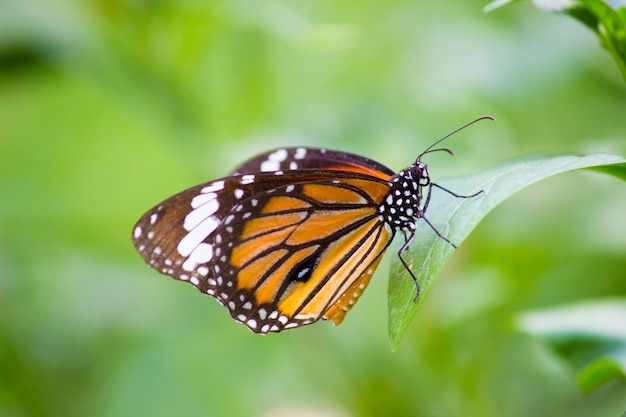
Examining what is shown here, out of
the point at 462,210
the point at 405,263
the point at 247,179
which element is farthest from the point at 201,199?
the point at 462,210

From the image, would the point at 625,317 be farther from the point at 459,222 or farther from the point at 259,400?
the point at 259,400

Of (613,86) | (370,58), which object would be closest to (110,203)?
(370,58)

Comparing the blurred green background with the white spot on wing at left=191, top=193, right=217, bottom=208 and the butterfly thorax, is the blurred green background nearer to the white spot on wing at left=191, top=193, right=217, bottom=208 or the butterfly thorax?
the butterfly thorax

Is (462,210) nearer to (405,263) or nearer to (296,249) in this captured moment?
(405,263)

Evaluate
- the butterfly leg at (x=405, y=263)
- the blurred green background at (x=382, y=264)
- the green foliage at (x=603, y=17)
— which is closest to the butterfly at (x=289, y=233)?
the butterfly leg at (x=405, y=263)

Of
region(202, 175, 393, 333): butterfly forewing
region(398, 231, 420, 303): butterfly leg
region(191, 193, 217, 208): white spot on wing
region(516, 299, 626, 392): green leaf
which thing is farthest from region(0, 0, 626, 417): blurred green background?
region(191, 193, 217, 208): white spot on wing

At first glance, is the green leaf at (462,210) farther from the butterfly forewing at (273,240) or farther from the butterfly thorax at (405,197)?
the butterfly forewing at (273,240)
